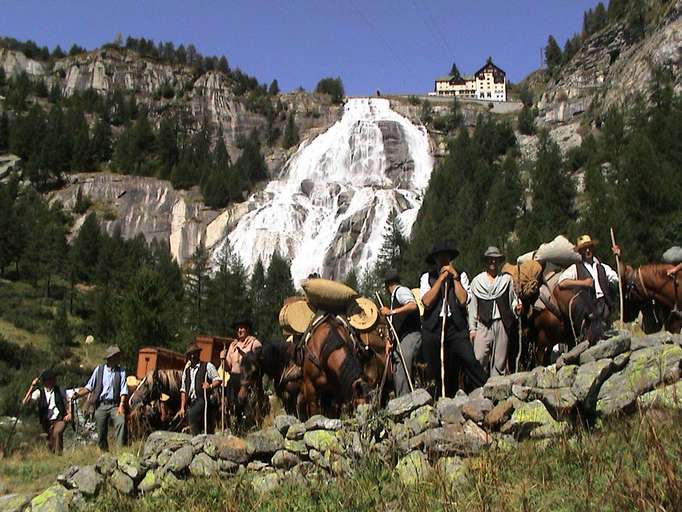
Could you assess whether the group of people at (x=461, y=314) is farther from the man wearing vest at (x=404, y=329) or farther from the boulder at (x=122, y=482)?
the boulder at (x=122, y=482)

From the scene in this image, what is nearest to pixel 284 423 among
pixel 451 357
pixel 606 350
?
pixel 451 357

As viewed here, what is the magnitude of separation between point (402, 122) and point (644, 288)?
273 ft

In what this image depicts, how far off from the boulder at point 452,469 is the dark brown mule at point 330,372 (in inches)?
106

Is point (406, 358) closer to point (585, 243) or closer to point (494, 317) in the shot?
point (494, 317)

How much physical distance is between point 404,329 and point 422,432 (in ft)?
10.0

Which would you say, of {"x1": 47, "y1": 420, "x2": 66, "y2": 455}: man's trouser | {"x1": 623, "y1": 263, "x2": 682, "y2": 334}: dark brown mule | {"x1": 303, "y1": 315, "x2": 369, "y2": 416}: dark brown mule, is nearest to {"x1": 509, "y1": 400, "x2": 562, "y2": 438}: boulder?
{"x1": 303, "y1": 315, "x2": 369, "y2": 416}: dark brown mule

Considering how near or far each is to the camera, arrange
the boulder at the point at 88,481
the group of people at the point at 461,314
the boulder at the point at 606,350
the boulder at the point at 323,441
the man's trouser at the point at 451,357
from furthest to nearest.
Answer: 1. the group of people at the point at 461,314
2. the man's trouser at the point at 451,357
3. the boulder at the point at 88,481
4. the boulder at the point at 323,441
5. the boulder at the point at 606,350

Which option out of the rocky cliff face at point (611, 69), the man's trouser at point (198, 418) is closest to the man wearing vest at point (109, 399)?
the man's trouser at point (198, 418)

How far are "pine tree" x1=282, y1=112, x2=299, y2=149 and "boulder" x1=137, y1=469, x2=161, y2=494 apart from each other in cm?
9499

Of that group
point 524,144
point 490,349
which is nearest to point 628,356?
point 490,349

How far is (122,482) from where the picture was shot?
6.26m

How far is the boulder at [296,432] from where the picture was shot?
20.2ft

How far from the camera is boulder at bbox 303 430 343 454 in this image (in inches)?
227

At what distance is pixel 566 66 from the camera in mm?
96188
